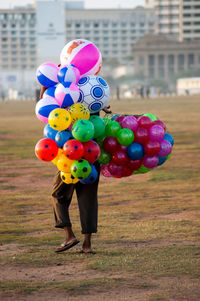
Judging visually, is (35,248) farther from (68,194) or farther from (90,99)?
(90,99)

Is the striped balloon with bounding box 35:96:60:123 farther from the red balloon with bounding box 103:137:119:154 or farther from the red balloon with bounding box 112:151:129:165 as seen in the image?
the red balloon with bounding box 112:151:129:165

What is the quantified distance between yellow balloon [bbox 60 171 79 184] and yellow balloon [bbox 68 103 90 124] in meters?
0.44

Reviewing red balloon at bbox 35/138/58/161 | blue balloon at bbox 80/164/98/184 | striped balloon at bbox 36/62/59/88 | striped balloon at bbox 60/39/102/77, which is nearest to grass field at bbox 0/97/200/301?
blue balloon at bbox 80/164/98/184

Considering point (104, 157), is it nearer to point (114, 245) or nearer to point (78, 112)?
point (78, 112)

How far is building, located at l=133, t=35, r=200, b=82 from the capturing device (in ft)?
586

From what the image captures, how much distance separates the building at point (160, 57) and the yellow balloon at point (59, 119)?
171 m

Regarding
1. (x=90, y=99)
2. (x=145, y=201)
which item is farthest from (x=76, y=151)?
(x=145, y=201)

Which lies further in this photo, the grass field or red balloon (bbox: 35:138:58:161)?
red balloon (bbox: 35:138:58:161)

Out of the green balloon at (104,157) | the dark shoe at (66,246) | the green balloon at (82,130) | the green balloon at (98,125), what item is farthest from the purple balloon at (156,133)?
the dark shoe at (66,246)

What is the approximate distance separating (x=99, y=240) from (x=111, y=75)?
17342 cm

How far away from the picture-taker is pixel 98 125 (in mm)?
6195

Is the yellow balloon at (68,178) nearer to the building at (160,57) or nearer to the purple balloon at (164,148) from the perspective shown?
the purple balloon at (164,148)

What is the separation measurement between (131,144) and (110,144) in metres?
0.22

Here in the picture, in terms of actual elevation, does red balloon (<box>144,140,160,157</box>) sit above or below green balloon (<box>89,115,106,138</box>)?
below
